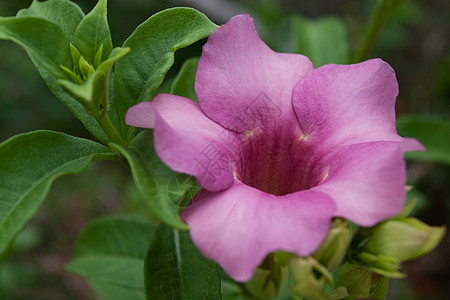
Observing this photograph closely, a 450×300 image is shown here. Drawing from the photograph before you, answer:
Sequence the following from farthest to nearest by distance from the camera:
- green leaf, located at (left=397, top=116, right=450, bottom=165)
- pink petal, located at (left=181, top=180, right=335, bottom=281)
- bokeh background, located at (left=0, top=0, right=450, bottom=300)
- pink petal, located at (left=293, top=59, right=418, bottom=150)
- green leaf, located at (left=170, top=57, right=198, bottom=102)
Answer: bokeh background, located at (left=0, top=0, right=450, bottom=300), green leaf, located at (left=397, top=116, right=450, bottom=165), green leaf, located at (left=170, top=57, right=198, bottom=102), pink petal, located at (left=293, top=59, right=418, bottom=150), pink petal, located at (left=181, top=180, right=335, bottom=281)

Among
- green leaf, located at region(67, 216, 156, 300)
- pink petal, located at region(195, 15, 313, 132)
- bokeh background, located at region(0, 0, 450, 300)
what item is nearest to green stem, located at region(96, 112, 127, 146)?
pink petal, located at region(195, 15, 313, 132)

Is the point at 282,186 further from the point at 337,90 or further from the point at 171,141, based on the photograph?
the point at 171,141

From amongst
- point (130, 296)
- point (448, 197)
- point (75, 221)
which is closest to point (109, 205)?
point (75, 221)

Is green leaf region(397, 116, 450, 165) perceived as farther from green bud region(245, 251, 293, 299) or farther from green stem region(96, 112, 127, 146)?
green stem region(96, 112, 127, 146)

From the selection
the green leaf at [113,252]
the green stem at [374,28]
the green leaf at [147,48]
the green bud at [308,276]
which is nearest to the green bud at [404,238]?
the green bud at [308,276]

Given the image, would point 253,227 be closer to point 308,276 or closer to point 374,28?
point 308,276

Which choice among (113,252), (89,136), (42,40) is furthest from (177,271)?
(89,136)
